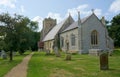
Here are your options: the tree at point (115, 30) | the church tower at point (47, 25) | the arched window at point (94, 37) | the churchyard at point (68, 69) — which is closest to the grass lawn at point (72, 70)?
the churchyard at point (68, 69)

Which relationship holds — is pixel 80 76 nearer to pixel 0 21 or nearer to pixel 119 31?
pixel 0 21

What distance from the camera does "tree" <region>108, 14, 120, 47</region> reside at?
247ft

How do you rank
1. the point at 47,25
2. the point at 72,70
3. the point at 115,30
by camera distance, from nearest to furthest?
the point at 72,70
the point at 115,30
the point at 47,25

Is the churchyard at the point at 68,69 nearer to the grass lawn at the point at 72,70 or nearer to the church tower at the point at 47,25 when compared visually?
the grass lawn at the point at 72,70

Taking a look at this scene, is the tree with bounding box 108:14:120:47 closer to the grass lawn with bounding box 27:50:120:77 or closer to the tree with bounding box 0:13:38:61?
the tree with bounding box 0:13:38:61

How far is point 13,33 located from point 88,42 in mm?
23902

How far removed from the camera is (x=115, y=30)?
75.8 meters

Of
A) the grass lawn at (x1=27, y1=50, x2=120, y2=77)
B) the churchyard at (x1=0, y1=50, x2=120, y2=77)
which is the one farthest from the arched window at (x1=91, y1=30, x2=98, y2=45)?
the grass lawn at (x1=27, y1=50, x2=120, y2=77)

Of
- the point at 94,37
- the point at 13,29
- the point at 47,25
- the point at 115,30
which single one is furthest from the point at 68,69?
the point at 47,25

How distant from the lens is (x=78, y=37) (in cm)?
4925

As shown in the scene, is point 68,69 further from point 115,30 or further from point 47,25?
point 47,25

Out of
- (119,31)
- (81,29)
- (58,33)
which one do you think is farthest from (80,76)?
(119,31)

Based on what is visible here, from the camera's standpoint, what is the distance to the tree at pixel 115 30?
2970 inches

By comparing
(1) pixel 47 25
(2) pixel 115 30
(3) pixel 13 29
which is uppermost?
(1) pixel 47 25
